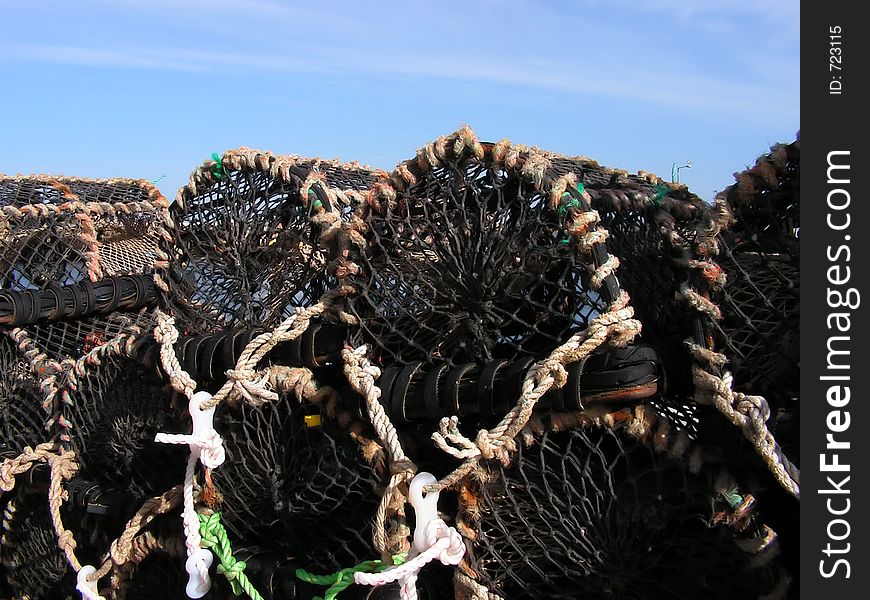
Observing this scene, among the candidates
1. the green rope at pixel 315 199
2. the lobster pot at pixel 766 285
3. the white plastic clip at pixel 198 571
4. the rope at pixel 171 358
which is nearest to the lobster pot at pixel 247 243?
the green rope at pixel 315 199

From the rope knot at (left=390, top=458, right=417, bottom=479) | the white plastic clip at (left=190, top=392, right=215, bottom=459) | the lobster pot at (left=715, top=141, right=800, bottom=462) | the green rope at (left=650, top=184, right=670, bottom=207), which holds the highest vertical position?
the green rope at (left=650, top=184, right=670, bottom=207)

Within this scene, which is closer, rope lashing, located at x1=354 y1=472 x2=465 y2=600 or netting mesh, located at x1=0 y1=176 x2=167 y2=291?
rope lashing, located at x1=354 y1=472 x2=465 y2=600

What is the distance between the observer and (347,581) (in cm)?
139

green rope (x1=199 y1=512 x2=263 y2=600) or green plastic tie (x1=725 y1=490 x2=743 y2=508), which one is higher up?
green plastic tie (x1=725 y1=490 x2=743 y2=508)

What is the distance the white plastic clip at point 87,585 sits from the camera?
1.78 m

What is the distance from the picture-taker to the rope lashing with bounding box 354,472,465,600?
1.31m

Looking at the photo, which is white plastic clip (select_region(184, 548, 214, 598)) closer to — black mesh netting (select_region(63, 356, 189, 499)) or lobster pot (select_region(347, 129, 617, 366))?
black mesh netting (select_region(63, 356, 189, 499))

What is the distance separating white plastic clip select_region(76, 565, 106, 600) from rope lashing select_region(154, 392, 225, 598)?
13.1 inches

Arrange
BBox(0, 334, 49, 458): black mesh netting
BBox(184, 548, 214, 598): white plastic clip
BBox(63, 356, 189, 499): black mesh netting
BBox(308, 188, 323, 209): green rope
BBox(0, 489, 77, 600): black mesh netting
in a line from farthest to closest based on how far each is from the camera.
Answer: BBox(0, 334, 49, 458): black mesh netting, BBox(0, 489, 77, 600): black mesh netting, BBox(63, 356, 189, 499): black mesh netting, BBox(308, 188, 323, 209): green rope, BBox(184, 548, 214, 598): white plastic clip

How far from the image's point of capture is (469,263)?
4.67 feet

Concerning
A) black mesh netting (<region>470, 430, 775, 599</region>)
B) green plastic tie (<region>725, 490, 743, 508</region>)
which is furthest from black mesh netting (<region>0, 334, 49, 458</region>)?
green plastic tie (<region>725, 490, 743, 508</region>)

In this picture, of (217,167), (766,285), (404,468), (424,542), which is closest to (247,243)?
(217,167)

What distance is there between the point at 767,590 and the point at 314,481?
765mm

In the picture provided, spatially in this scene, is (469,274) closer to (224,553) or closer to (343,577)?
(343,577)
